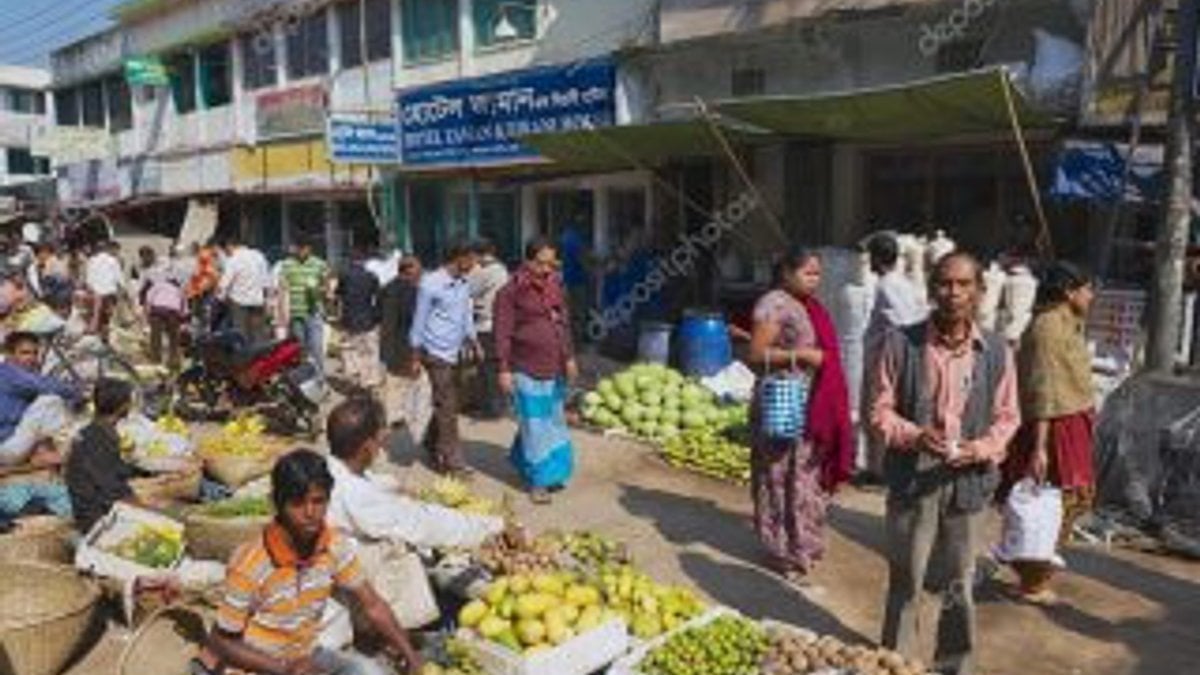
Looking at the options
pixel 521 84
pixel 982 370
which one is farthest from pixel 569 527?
pixel 521 84

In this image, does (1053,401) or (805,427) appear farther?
(805,427)

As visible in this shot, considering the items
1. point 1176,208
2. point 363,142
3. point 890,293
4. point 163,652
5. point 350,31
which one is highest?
point 350,31

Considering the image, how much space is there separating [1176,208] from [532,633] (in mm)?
5695

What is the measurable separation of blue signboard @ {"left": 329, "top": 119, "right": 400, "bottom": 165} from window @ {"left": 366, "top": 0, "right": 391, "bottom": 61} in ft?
7.10

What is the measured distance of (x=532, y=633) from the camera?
197 inches

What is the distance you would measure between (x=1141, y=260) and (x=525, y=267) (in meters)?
5.67

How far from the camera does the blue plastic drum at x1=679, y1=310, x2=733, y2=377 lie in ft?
40.6

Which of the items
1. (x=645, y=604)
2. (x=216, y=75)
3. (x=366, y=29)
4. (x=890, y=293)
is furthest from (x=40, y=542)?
(x=216, y=75)

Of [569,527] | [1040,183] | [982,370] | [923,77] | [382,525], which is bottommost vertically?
[569,527]

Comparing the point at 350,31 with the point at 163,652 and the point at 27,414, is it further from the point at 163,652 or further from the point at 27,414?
the point at 163,652

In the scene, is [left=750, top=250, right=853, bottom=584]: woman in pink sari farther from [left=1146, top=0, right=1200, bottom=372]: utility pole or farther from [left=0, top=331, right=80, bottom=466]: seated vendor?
[left=0, top=331, right=80, bottom=466]: seated vendor

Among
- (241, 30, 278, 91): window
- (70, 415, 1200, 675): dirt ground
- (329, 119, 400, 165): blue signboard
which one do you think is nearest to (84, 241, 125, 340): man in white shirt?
(329, 119, 400, 165): blue signboard

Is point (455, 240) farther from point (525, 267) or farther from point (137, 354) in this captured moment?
point (137, 354)

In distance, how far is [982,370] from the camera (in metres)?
4.78
